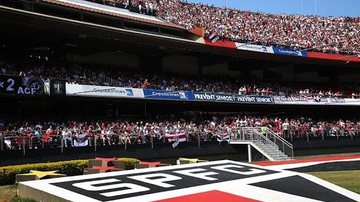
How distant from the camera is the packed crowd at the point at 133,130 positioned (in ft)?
71.3

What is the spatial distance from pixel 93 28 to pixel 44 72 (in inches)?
151

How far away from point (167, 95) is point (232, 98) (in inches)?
232

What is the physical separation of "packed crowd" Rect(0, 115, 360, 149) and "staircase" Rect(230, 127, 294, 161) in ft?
1.12

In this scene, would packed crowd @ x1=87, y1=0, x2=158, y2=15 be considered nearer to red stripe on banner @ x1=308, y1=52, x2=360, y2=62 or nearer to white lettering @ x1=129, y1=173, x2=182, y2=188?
red stripe on banner @ x1=308, y1=52, x2=360, y2=62

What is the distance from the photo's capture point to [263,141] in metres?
29.5

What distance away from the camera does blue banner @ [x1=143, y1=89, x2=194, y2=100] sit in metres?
30.7

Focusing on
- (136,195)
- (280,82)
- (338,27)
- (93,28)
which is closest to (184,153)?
(93,28)

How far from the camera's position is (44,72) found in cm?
2719

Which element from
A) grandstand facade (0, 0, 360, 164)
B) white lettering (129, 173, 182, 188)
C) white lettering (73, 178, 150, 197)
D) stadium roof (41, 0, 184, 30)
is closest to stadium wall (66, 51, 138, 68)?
grandstand facade (0, 0, 360, 164)

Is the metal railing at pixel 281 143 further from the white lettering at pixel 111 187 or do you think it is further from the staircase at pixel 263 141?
the white lettering at pixel 111 187

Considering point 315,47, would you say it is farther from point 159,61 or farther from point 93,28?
point 93,28

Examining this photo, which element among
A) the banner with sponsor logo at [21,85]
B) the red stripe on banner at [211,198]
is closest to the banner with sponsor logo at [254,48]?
the banner with sponsor logo at [21,85]

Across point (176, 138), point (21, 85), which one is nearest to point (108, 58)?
point (176, 138)

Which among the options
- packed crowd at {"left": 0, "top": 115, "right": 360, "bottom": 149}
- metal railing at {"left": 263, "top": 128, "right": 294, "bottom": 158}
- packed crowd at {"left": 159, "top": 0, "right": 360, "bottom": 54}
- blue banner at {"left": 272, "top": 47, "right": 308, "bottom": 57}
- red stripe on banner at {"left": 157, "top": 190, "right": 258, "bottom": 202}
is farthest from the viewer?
packed crowd at {"left": 159, "top": 0, "right": 360, "bottom": 54}
